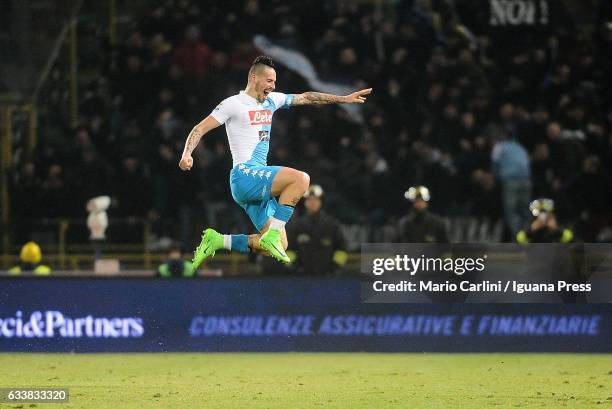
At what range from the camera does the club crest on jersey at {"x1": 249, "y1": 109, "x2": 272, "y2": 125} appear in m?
12.4

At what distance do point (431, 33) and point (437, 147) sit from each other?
7.24 feet

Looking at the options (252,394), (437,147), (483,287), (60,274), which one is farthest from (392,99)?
(252,394)

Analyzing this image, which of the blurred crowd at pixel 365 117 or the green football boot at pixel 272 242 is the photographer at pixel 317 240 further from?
the green football boot at pixel 272 242

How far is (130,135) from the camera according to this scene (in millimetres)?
20609

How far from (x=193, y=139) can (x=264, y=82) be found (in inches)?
36.2

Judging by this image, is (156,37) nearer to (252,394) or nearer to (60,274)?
(60,274)

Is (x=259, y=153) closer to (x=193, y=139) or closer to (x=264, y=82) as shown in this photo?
(x=264, y=82)

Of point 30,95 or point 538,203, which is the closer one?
point 538,203

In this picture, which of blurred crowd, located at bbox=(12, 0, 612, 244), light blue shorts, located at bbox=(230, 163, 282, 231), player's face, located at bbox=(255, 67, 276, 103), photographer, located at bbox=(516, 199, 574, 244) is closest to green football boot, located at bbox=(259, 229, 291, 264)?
light blue shorts, located at bbox=(230, 163, 282, 231)

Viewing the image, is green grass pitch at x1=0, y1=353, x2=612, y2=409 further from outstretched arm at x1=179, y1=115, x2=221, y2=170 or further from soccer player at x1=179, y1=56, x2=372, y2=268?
outstretched arm at x1=179, y1=115, x2=221, y2=170

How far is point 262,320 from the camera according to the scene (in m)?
16.2

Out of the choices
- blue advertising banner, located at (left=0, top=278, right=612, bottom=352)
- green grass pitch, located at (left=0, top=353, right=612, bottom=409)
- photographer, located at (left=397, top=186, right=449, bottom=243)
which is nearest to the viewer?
green grass pitch, located at (left=0, top=353, right=612, bottom=409)

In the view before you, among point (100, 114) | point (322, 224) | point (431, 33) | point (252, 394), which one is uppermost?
point (431, 33)

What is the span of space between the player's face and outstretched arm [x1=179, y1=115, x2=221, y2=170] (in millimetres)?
509
